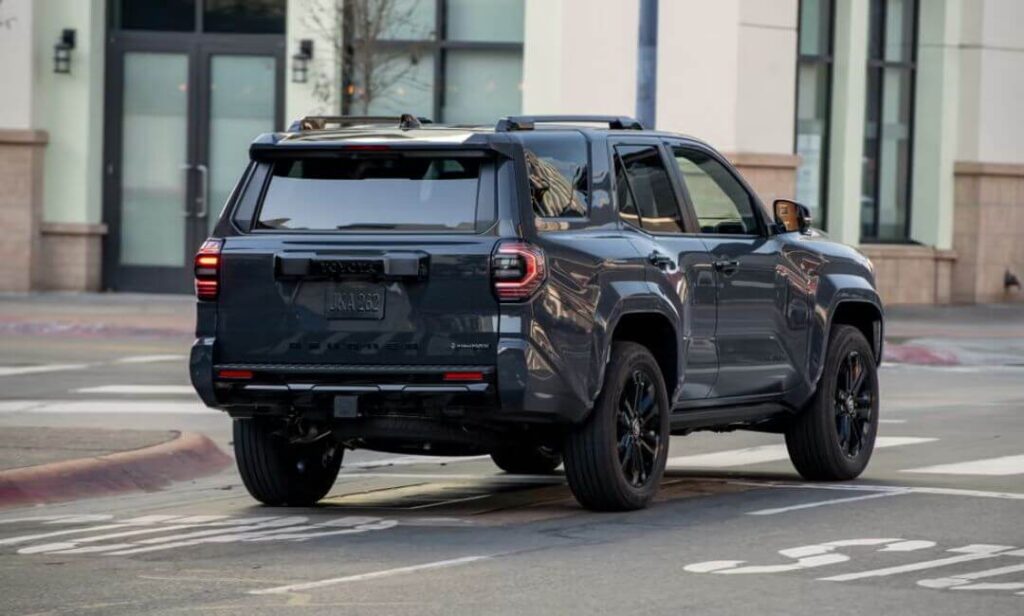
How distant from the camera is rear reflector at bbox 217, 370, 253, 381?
10984 mm

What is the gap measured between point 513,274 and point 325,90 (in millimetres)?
19730

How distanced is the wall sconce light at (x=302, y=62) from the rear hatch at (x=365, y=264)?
62.0ft

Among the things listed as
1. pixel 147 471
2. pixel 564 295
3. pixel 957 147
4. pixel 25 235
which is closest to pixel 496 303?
pixel 564 295

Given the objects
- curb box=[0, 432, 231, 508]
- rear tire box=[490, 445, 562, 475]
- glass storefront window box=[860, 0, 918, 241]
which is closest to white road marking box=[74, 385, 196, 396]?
curb box=[0, 432, 231, 508]

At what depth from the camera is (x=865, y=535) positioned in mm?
10438

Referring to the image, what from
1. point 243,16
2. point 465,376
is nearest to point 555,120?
point 465,376

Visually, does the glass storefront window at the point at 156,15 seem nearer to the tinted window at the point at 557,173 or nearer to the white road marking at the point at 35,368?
the white road marking at the point at 35,368

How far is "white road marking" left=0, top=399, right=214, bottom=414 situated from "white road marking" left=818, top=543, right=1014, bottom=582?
8.20m

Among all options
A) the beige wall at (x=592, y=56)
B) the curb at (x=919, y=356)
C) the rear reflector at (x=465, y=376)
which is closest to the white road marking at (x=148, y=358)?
the curb at (x=919, y=356)

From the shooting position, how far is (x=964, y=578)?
9109 millimetres

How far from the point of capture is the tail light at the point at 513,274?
10.6 metres

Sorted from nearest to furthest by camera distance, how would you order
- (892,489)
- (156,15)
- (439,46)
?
(892,489) → (439,46) → (156,15)

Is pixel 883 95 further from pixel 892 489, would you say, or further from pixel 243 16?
pixel 892 489

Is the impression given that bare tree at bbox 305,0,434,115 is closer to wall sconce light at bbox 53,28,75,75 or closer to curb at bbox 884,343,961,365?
wall sconce light at bbox 53,28,75,75
